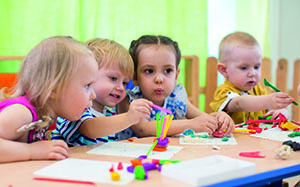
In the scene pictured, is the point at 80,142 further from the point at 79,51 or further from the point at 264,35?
the point at 264,35

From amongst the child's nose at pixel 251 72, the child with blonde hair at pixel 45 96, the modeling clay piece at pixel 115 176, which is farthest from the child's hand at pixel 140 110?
the child's nose at pixel 251 72

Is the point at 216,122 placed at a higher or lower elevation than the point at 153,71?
lower

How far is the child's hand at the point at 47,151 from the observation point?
82 cm

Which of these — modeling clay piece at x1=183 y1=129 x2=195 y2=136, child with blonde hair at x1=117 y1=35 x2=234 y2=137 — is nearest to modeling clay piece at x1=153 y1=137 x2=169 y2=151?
modeling clay piece at x1=183 y1=129 x2=195 y2=136

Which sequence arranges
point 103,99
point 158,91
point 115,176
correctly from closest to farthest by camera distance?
point 115,176 < point 103,99 < point 158,91

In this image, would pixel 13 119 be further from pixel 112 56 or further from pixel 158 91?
pixel 158 91

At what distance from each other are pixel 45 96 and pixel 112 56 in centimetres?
45

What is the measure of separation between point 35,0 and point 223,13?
5.97 feet

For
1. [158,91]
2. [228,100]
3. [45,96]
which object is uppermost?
[45,96]

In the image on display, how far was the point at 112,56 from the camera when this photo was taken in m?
1.27

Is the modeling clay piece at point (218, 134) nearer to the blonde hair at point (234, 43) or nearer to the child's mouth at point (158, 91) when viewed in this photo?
the child's mouth at point (158, 91)

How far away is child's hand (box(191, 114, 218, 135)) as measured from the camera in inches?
46.4

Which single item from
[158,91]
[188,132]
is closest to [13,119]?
[188,132]

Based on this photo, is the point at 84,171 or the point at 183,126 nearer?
the point at 84,171
